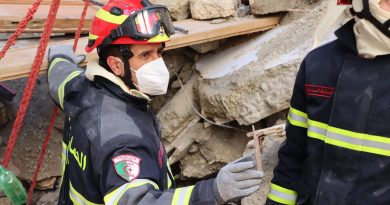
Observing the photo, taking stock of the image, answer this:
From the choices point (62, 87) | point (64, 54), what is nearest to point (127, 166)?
point (62, 87)

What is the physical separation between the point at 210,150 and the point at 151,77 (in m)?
2.48

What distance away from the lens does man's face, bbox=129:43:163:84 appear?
256cm

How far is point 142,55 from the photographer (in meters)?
2.61

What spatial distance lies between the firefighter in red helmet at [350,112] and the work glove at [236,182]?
0.38 metres

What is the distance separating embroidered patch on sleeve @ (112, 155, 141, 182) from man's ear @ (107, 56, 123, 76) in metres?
0.64

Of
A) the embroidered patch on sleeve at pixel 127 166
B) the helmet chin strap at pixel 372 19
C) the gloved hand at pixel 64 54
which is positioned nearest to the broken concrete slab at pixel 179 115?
the gloved hand at pixel 64 54

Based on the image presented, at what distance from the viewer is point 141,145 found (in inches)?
84.9

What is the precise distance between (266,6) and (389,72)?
3161 millimetres

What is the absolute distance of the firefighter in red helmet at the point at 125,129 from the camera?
6.63ft

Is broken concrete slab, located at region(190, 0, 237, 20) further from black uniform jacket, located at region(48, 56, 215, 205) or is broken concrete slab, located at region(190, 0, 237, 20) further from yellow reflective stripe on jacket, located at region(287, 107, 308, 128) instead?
yellow reflective stripe on jacket, located at region(287, 107, 308, 128)

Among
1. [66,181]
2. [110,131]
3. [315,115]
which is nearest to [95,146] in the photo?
[110,131]

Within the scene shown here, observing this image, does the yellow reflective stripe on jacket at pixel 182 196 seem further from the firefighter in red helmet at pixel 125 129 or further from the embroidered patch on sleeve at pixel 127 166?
the embroidered patch on sleeve at pixel 127 166

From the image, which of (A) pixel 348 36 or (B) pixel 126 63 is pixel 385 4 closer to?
(A) pixel 348 36

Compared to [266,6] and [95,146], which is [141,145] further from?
[266,6]
